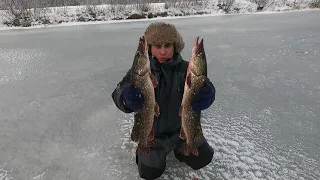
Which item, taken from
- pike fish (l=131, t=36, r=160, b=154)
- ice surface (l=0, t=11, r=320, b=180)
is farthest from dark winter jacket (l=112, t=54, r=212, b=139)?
ice surface (l=0, t=11, r=320, b=180)

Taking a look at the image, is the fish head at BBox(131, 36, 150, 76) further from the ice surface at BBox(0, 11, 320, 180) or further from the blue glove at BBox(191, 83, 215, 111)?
the ice surface at BBox(0, 11, 320, 180)

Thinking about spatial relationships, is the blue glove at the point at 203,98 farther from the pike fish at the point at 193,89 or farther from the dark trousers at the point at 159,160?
the dark trousers at the point at 159,160

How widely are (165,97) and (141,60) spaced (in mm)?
875

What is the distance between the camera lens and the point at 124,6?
17.1 meters

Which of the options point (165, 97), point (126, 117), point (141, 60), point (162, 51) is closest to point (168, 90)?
point (165, 97)

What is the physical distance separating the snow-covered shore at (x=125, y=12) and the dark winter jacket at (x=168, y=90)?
42.2 ft

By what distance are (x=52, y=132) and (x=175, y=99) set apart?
68.6 inches

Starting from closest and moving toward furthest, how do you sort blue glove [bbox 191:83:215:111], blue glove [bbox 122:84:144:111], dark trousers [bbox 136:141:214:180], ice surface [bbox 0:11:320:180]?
1. blue glove [bbox 122:84:144:111]
2. blue glove [bbox 191:83:215:111]
3. dark trousers [bbox 136:141:214:180]
4. ice surface [bbox 0:11:320:180]

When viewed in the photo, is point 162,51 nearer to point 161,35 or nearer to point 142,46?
point 161,35

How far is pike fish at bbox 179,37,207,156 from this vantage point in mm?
1707

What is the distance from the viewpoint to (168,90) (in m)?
2.54

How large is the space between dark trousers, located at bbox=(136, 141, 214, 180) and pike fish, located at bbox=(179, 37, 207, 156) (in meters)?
0.39

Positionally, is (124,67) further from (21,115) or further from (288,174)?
(288,174)

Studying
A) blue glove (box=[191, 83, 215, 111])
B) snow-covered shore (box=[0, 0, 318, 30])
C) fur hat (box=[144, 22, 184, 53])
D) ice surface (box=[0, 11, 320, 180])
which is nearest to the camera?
blue glove (box=[191, 83, 215, 111])
